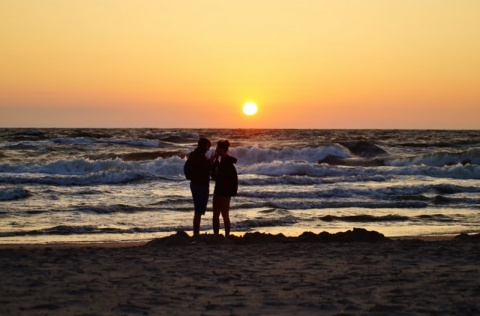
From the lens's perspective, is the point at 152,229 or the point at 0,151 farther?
the point at 0,151

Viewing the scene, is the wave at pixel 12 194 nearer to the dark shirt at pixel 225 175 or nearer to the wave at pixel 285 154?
the dark shirt at pixel 225 175

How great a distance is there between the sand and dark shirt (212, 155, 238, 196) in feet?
3.50

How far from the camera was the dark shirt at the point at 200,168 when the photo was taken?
11.1 m

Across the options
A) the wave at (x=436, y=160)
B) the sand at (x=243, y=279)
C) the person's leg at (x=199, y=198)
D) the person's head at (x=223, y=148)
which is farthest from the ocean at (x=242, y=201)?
the sand at (x=243, y=279)

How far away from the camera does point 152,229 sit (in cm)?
1429

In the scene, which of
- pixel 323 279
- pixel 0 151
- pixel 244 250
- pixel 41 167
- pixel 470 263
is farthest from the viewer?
pixel 0 151

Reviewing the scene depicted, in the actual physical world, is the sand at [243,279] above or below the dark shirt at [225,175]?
below

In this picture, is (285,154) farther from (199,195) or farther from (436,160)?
(199,195)

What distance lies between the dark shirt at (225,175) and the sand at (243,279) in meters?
1.07

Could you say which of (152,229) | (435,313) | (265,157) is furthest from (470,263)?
(265,157)

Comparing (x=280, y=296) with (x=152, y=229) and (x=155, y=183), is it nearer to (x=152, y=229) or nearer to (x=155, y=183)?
(x=152, y=229)

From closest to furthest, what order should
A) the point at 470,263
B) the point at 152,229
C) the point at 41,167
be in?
1. the point at 470,263
2. the point at 152,229
3. the point at 41,167

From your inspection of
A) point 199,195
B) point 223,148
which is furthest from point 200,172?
point 223,148

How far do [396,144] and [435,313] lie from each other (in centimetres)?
5061
